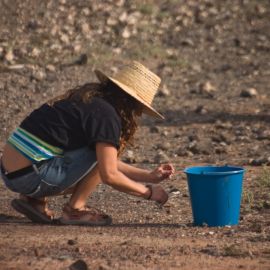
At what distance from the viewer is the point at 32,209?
→ 18.7 feet

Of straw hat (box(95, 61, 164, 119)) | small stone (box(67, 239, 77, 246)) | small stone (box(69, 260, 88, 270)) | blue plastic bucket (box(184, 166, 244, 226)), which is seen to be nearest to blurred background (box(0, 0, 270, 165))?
blue plastic bucket (box(184, 166, 244, 226))

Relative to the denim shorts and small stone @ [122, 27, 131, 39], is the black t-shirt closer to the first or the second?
the denim shorts

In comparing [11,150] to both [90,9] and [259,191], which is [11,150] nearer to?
[259,191]

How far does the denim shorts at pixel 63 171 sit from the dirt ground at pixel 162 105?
0.26 meters

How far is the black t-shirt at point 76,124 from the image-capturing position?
5.31 meters

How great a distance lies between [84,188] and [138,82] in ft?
2.19

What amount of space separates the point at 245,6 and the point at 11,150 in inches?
417

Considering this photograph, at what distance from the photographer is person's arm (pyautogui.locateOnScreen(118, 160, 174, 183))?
5.59 m

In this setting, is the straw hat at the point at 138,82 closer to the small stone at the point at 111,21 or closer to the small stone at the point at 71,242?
the small stone at the point at 71,242

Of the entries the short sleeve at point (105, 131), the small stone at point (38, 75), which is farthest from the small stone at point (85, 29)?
the short sleeve at point (105, 131)

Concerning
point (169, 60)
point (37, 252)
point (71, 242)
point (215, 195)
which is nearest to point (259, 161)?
point (215, 195)

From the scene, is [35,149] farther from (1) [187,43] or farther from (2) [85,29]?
(1) [187,43]

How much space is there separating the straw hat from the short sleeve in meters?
0.22

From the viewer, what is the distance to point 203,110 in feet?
34.7
